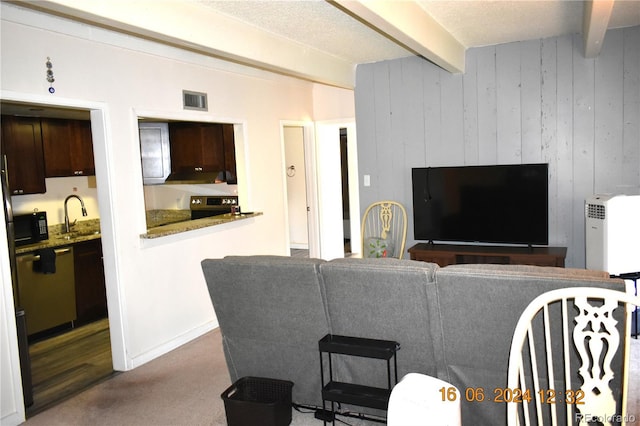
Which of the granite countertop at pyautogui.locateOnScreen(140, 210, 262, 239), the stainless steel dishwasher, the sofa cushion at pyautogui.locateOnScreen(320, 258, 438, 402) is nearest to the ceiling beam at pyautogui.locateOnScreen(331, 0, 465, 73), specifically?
the sofa cushion at pyautogui.locateOnScreen(320, 258, 438, 402)

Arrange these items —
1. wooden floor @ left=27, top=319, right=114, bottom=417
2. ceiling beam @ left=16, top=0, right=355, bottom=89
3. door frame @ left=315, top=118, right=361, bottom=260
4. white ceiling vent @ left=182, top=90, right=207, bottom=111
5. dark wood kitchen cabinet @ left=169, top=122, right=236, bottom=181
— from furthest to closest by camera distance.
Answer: door frame @ left=315, top=118, right=361, bottom=260, dark wood kitchen cabinet @ left=169, top=122, right=236, bottom=181, white ceiling vent @ left=182, top=90, right=207, bottom=111, wooden floor @ left=27, top=319, right=114, bottom=417, ceiling beam @ left=16, top=0, right=355, bottom=89

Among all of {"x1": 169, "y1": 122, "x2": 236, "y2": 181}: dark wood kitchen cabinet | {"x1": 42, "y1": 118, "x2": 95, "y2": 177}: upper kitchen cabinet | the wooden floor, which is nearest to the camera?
the wooden floor

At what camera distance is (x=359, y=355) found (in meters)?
2.61

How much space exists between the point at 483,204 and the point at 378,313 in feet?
8.70

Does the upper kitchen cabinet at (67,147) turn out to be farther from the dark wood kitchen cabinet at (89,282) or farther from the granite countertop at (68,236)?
the dark wood kitchen cabinet at (89,282)

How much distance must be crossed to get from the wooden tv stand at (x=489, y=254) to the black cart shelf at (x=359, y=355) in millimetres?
2340

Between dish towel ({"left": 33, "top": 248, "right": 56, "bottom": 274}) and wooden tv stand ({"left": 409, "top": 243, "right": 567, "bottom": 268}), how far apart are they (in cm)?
338

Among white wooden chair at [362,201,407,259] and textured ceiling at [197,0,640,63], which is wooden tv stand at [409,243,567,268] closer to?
white wooden chair at [362,201,407,259]

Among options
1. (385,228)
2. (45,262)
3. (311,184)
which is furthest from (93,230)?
(385,228)

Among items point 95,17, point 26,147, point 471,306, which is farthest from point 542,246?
point 26,147

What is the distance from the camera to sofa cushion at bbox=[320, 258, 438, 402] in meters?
2.55

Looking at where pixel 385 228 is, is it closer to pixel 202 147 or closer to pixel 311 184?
pixel 311 184

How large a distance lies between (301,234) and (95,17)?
598cm

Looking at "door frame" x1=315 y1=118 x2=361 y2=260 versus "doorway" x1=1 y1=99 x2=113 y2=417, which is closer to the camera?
"doorway" x1=1 y1=99 x2=113 y2=417
